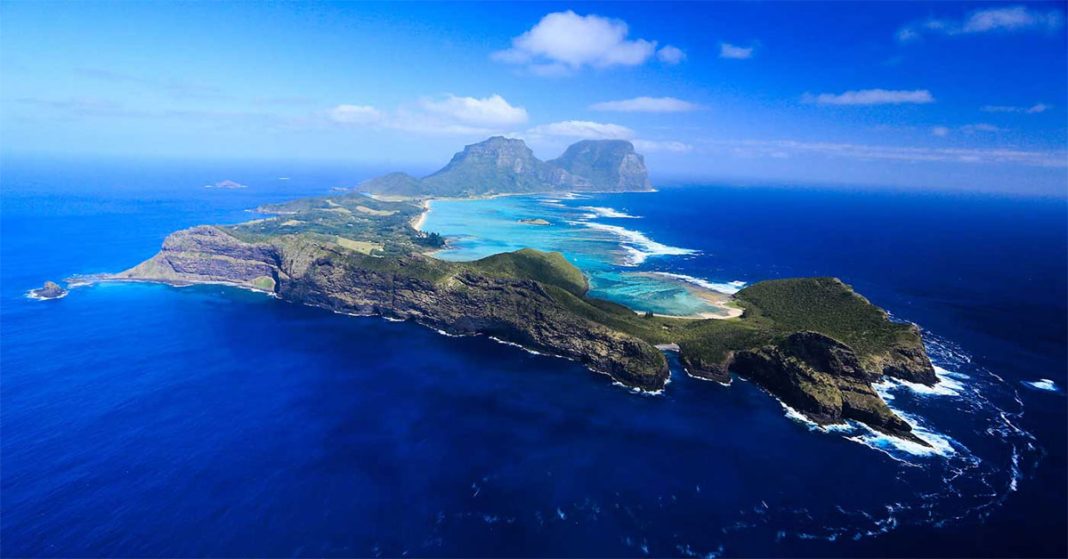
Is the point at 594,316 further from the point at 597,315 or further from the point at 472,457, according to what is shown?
the point at 472,457

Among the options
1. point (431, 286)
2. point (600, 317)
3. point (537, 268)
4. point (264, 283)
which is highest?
point (537, 268)

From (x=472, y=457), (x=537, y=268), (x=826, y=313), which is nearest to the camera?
(x=472, y=457)

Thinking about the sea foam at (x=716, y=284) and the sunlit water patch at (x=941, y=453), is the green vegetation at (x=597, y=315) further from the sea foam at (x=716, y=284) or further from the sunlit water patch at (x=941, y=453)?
the sea foam at (x=716, y=284)

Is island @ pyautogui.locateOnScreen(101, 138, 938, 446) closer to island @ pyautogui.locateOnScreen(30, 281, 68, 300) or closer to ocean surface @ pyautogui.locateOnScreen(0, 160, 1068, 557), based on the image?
ocean surface @ pyautogui.locateOnScreen(0, 160, 1068, 557)

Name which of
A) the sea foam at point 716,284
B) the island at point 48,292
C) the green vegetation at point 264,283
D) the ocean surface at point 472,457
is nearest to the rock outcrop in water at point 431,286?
the green vegetation at point 264,283

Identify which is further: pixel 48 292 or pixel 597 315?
pixel 48 292

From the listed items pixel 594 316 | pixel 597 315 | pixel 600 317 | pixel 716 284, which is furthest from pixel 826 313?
pixel 594 316
